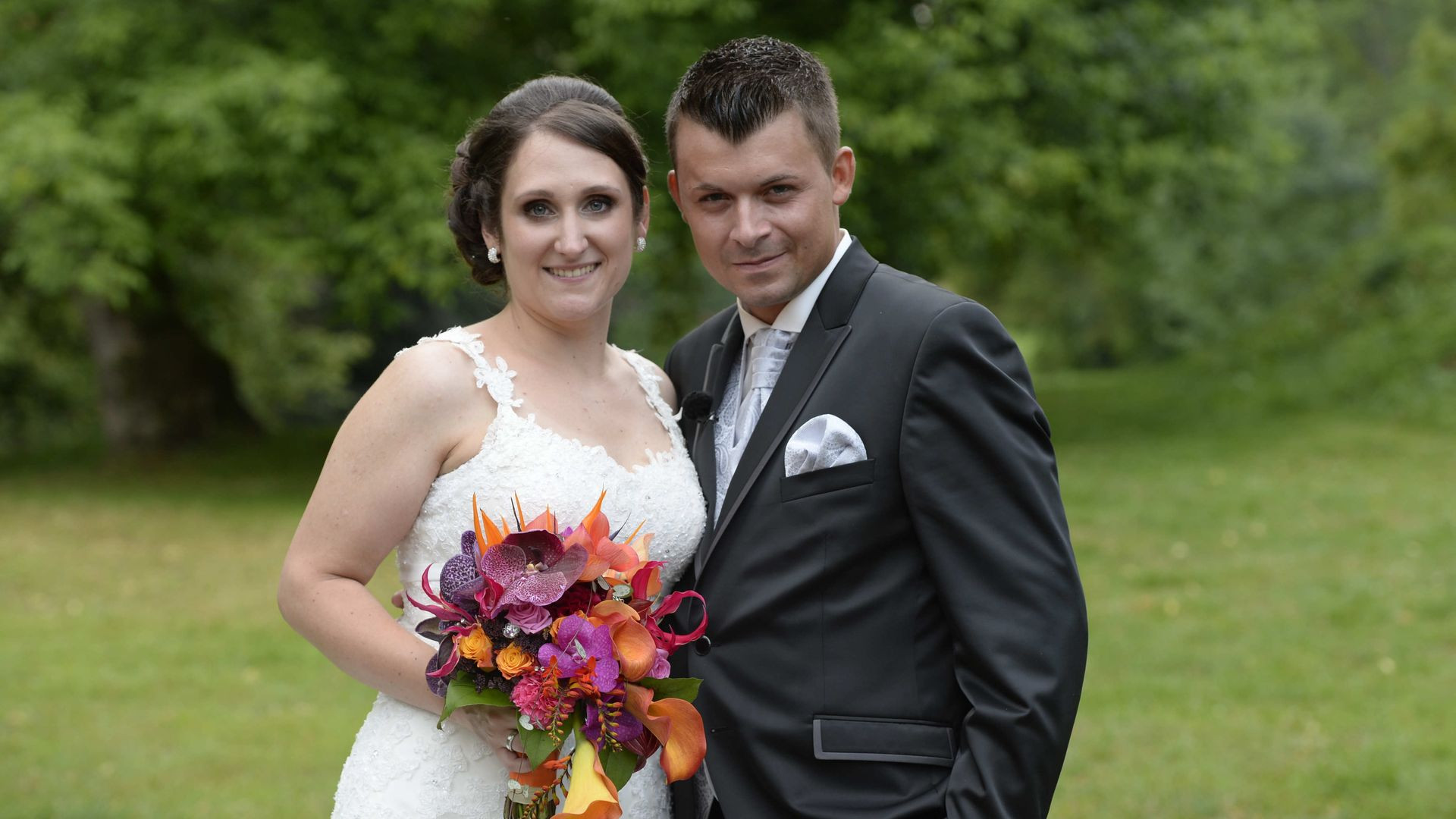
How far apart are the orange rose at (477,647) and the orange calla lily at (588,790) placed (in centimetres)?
24

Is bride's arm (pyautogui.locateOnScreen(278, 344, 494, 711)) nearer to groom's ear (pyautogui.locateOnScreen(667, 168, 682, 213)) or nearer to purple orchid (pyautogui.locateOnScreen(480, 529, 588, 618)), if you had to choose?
purple orchid (pyautogui.locateOnScreen(480, 529, 588, 618))

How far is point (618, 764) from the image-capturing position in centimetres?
258

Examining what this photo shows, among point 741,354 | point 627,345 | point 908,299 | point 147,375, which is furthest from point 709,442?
point 627,345

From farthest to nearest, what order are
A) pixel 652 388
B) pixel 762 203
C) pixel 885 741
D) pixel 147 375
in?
1. pixel 147 375
2. pixel 652 388
3. pixel 762 203
4. pixel 885 741

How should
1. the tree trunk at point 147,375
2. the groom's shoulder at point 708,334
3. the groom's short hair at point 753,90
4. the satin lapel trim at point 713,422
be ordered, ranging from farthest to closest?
the tree trunk at point 147,375 → the groom's shoulder at point 708,334 → the satin lapel trim at point 713,422 → the groom's short hair at point 753,90

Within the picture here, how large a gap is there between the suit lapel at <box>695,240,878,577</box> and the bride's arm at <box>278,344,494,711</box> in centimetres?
64

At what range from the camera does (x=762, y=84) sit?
2793 millimetres

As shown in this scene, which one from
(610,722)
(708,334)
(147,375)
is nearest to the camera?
(610,722)

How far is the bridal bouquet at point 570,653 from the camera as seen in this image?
241cm

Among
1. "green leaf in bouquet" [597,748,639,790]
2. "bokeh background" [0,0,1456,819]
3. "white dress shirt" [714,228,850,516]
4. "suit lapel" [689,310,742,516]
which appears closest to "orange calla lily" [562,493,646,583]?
"green leaf in bouquet" [597,748,639,790]

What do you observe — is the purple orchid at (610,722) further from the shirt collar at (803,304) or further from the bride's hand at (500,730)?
the shirt collar at (803,304)

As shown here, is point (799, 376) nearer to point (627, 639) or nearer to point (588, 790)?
point (627, 639)

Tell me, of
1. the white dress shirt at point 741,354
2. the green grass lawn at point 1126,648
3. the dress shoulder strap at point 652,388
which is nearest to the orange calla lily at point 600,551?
the white dress shirt at point 741,354

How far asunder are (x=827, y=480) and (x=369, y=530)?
0.98 meters
